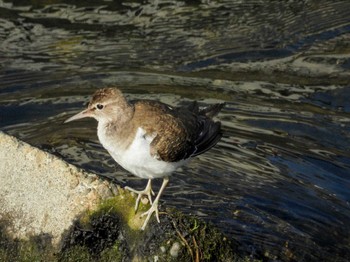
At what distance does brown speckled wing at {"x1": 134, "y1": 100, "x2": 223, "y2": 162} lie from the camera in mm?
6348

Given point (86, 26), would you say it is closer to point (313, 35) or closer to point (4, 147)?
point (313, 35)

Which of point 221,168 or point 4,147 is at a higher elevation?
point 4,147

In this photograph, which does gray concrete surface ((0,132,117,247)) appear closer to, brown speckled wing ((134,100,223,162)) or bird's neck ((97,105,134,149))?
bird's neck ((97,105,134,149))

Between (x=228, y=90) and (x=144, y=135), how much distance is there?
374cm

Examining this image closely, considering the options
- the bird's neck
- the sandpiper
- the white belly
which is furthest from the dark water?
the bird's neck

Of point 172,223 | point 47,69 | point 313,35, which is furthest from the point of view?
point 313,35

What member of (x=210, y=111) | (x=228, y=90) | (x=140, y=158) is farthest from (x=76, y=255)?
(x=228, y=90)

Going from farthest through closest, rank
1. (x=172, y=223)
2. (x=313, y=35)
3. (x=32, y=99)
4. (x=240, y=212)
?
1. (x=313, y=35)
2. (x=32, y=99)
3. (x=240, y=212)
4. (x=172, y=223)

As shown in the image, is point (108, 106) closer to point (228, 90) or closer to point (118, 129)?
point (118, 129)

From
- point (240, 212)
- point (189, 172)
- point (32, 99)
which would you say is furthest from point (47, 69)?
point (240, 212)

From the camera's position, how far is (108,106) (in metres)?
6.43

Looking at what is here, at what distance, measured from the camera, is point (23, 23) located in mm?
11461

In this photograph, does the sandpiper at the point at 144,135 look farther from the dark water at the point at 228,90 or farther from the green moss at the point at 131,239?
the dark water at the point at 228,90

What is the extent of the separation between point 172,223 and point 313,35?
18.9 ft
